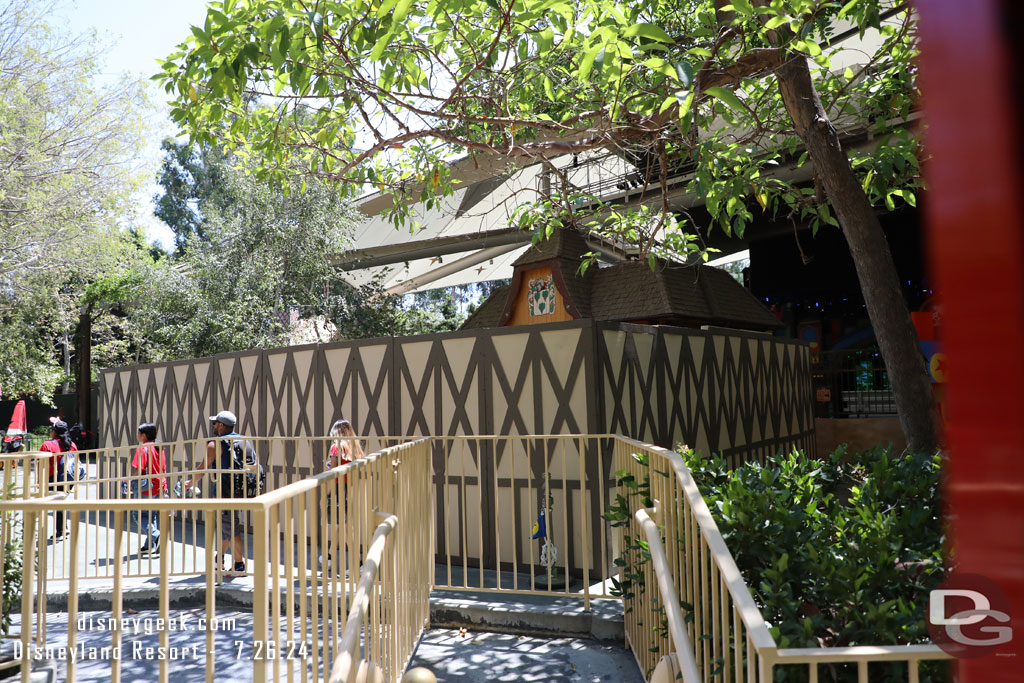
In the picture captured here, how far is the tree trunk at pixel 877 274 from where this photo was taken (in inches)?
202

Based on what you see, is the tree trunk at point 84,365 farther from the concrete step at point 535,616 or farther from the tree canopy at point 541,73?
the concrete step at point 535,616

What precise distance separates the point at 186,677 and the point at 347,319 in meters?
16.7

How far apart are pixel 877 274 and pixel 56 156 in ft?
60.9

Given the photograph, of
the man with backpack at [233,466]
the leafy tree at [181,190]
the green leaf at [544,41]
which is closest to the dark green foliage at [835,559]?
the green leaf at [544,41]

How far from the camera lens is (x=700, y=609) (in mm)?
3336

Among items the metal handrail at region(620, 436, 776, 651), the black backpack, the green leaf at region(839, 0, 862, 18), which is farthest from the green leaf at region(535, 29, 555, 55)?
the black backpack

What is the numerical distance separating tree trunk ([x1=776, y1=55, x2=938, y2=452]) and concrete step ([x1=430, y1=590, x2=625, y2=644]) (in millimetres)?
2699

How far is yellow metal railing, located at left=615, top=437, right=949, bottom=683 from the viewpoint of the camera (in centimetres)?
180

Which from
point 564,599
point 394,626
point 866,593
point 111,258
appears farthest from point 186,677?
point 111,258

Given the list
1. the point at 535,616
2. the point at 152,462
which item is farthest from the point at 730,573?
the point at 152,462

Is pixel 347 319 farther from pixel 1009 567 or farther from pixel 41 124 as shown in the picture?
pixel 1009 567

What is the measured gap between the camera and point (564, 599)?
668 centimetres

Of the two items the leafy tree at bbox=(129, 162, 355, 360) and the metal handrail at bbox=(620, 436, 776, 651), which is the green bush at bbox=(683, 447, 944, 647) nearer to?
the metal handrail at bbox=(620, 436, 776, 651)

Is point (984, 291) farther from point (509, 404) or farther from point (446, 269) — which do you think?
point (446, 269)
